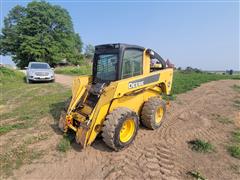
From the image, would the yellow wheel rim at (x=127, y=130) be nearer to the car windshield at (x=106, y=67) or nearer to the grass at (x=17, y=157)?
the car windshield at (x=106, y=67)

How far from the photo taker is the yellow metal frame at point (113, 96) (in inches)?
133

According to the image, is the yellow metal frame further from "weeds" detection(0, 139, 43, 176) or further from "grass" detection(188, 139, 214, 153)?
"grass" detection(188, 139, 214, 153)

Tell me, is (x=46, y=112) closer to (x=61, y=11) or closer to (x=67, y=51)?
Answer: (x=67, y=51)

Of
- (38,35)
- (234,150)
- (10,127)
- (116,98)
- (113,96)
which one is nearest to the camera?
(113,96)

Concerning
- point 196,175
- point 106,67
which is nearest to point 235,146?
point 196,175

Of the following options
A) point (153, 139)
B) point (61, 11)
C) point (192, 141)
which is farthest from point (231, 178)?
point (61, 11)

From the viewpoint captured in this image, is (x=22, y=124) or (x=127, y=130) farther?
(x=22, y=124)

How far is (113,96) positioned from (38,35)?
112ft

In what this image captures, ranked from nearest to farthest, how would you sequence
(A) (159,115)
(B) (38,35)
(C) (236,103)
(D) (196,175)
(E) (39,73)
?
(D) (196,175)
(A) (159,115)
(C) (236,103)
(E) (39,73)
(B) (38,35)

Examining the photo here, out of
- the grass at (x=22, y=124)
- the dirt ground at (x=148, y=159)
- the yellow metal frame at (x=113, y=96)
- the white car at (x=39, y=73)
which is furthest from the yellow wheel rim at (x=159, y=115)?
the white car at (x=39, y=73)

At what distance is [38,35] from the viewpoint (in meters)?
32.3

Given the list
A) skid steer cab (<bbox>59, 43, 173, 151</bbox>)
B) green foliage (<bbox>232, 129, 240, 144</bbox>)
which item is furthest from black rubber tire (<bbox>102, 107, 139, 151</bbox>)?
green foliage (<bbox>232, 129, 240, 144</bbox>)

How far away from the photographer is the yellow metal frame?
11.1ft

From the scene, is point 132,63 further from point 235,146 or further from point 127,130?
point 235,146
